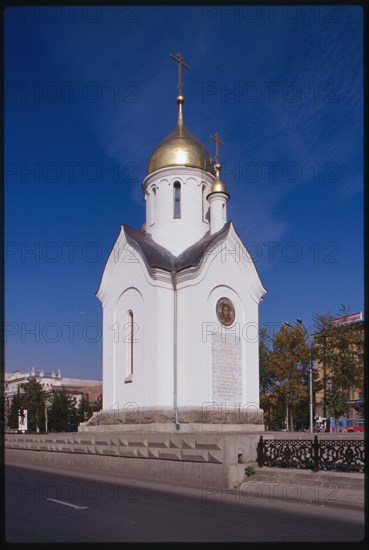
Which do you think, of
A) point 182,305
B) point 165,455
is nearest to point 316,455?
point 165,455

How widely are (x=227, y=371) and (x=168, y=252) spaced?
4952mm

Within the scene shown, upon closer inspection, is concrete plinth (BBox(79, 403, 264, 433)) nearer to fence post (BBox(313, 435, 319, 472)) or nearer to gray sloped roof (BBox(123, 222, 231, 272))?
gray sloped roof (BBox(123, 222, 231, 272))

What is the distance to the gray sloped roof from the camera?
18188mm

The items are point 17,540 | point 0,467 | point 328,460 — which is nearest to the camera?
point 17,540

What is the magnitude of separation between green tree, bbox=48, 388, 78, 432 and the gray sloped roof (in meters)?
34.3

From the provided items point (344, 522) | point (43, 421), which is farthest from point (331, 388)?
point (43, 421)

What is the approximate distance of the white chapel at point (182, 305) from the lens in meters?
17.2

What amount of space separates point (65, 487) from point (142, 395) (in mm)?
6974

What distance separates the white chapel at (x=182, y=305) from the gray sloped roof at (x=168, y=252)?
52 mm

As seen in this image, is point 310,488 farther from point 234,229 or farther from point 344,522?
point 234,229

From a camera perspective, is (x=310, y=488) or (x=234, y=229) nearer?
(x=310, y=488)

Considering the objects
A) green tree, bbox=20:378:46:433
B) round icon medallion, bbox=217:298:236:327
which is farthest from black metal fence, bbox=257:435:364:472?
green tree, bbox=20:378:46:433

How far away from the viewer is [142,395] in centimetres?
1753

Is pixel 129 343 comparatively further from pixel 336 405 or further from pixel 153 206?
pixel 336 405
